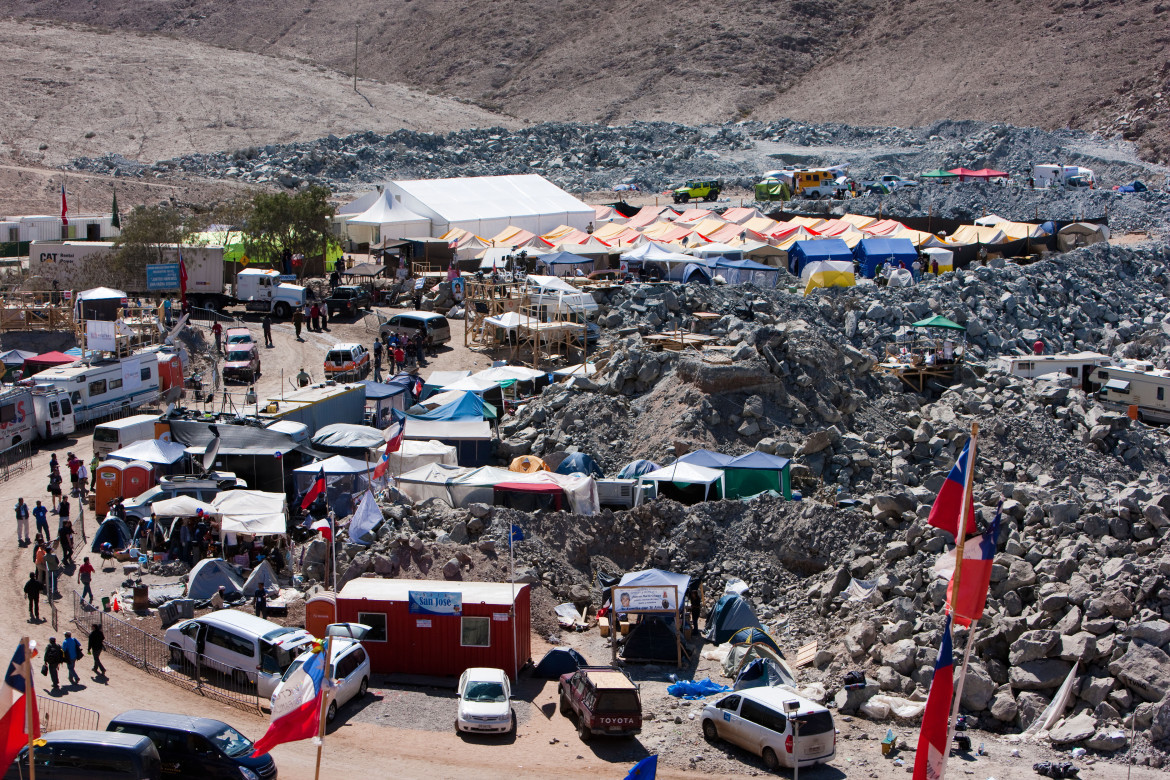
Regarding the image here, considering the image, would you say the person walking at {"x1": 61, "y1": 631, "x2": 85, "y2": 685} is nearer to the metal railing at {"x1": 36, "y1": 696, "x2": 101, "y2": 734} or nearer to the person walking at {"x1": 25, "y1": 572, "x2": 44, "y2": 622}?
the metal railing at {"x1": 36, "y1": 696, "x2": 101, "y2": 734}

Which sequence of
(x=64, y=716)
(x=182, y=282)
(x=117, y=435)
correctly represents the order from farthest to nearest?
1. (x=182, y=282)
2. (x=117, y=435)
3. (x=64, y=716)

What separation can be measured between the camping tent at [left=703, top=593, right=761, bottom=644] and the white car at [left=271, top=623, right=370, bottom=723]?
5679mm

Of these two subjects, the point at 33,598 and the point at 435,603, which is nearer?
the point at 435,603

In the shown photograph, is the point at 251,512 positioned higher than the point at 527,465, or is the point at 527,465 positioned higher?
the point at 527,465

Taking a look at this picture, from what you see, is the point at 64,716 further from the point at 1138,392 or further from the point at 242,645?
the point at 1138,392

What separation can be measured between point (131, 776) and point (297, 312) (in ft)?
84.9

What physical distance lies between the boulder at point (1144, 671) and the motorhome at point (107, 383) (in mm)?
23393

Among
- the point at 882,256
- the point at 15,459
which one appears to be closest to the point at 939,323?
the point at 882,256

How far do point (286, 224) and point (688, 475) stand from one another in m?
25.7

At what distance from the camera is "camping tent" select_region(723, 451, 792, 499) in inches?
930

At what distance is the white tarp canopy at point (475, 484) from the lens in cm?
2219

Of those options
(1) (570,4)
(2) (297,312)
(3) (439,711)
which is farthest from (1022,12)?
(3) (439,711)

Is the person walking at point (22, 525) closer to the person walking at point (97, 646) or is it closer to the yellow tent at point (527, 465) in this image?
the person walking at point (97, 646)

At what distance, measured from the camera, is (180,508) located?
838 inches
